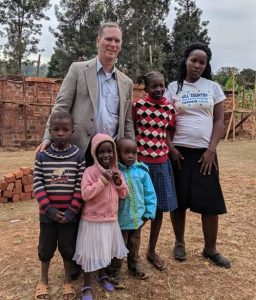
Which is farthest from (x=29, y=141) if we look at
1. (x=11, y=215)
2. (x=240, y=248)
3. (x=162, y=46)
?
(x=162, y=46)

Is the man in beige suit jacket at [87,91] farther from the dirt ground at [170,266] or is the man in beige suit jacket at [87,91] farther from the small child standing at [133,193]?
the dirt ground at [170,266]

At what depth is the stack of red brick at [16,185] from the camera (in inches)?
227

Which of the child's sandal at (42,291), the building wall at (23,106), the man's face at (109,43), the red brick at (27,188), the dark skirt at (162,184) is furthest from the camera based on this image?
the building wall at (23,106)

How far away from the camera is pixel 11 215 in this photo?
5.14 meters

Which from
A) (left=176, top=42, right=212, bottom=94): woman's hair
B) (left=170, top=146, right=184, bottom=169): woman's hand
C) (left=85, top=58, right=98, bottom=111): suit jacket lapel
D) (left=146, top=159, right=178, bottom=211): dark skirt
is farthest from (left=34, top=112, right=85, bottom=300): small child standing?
(left=176, top=42, right=212, bottom=94): woman's hair

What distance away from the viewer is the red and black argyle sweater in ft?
9.78

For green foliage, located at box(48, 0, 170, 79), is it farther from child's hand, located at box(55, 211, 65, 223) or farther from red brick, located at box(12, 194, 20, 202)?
child's hand, located at box(55, 211, 65, 223)

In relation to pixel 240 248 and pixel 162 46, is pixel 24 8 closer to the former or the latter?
pixel 162 46

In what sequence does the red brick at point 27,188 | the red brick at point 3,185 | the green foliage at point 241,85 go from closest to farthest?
the red brick at point 3,185 < the red brick at point 27,188 < the green foliage at point 241,85

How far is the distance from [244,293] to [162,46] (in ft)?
73.7

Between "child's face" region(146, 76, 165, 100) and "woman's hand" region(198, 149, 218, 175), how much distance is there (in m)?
0.63

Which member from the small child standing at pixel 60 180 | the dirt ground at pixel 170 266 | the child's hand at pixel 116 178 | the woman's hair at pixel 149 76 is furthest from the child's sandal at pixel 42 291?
the woman's hair at pixel 149 76

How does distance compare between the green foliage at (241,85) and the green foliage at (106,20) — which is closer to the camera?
the green foliage at (241,85)

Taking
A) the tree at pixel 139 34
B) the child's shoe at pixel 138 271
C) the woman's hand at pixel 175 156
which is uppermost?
the tree at pixel 139 34
